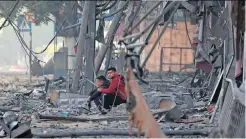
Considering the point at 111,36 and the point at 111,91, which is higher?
the point at 111,36

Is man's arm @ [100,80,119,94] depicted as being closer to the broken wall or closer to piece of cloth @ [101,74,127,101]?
piece of cloth @ [101,74,127,101]

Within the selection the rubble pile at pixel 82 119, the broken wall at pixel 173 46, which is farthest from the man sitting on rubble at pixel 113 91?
the broken wall at pixel 173 46

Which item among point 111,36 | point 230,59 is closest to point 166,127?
point 230,59

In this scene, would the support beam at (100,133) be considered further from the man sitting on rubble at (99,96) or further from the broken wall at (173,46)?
the broken wall at (173,46)

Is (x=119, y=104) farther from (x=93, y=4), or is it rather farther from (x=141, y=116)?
(x=141, y=116)

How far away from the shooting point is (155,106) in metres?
14.5

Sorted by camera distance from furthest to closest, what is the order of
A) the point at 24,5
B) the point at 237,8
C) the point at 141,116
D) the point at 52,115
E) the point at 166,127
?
1. the point at 24,5
2. the point at 52,115
3. the point at 166,127
4. the point at 237,8
5. the point at 141,116

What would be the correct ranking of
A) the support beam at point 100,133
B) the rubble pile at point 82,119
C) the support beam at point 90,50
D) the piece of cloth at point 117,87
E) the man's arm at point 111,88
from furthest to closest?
the support beam at point 90,50 → the man's arm at point 111,88 → the piece of cloth at point 117,87 → the rubble pile at point 82,119 → the support beam at point 100,133

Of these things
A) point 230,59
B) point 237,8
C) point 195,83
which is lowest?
point 195,83

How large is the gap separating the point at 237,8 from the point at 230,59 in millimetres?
4950

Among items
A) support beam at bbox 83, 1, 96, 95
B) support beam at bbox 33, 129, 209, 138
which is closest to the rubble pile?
support beam at bbox 33, 129, 209, 138

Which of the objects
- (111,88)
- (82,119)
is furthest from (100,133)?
(111,88)

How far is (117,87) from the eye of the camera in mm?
14914

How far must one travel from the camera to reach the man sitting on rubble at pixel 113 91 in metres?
14.8
